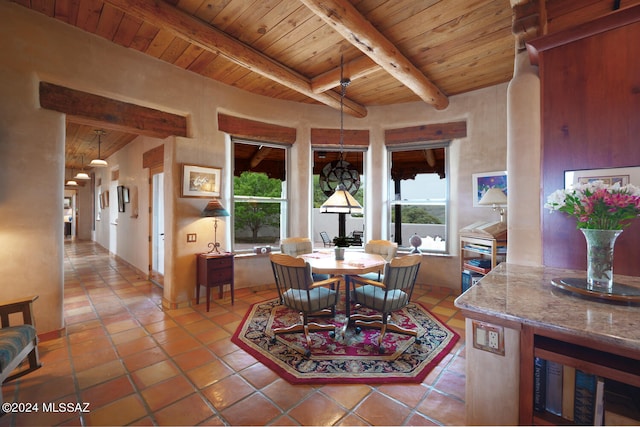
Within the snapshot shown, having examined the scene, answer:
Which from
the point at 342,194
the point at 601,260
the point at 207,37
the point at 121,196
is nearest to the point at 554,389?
the point at 601,260

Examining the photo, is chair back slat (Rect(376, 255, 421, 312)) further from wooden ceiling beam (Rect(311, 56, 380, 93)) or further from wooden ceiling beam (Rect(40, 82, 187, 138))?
wooden ceiling beam (Rect(40, 82, 187, 138))

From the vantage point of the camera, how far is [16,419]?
66.0 inches

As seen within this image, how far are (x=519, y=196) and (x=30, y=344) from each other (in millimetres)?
3984

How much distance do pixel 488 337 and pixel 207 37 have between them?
10.6 ft

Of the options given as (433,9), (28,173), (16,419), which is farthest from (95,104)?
(433,9)

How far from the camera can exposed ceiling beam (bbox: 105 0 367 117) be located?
7.45 ft

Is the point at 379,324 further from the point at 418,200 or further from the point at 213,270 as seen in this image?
the point at 418,200

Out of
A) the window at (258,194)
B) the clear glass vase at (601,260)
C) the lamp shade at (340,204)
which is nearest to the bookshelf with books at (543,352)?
the clear glass vase at (601,260)

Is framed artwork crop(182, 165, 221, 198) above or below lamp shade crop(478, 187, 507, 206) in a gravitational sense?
above

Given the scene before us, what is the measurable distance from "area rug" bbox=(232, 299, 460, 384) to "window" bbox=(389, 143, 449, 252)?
169 centimetres

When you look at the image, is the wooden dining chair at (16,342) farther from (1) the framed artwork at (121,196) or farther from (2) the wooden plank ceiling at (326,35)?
(1) the framed artwork at (121,196)

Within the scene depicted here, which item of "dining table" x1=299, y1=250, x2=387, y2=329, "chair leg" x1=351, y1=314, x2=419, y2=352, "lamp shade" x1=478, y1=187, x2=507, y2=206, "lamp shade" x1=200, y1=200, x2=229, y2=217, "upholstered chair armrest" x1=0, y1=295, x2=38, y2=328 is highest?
"lamp shade" x1=478, y1=187, x2=507, y2=206

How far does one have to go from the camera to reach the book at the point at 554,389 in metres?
1.10

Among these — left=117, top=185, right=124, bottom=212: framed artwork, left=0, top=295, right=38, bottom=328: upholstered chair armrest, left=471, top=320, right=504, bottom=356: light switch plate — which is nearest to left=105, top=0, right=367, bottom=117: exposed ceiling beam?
left=0, top=295, right=38, bottom=328: upholstered chair armrest
